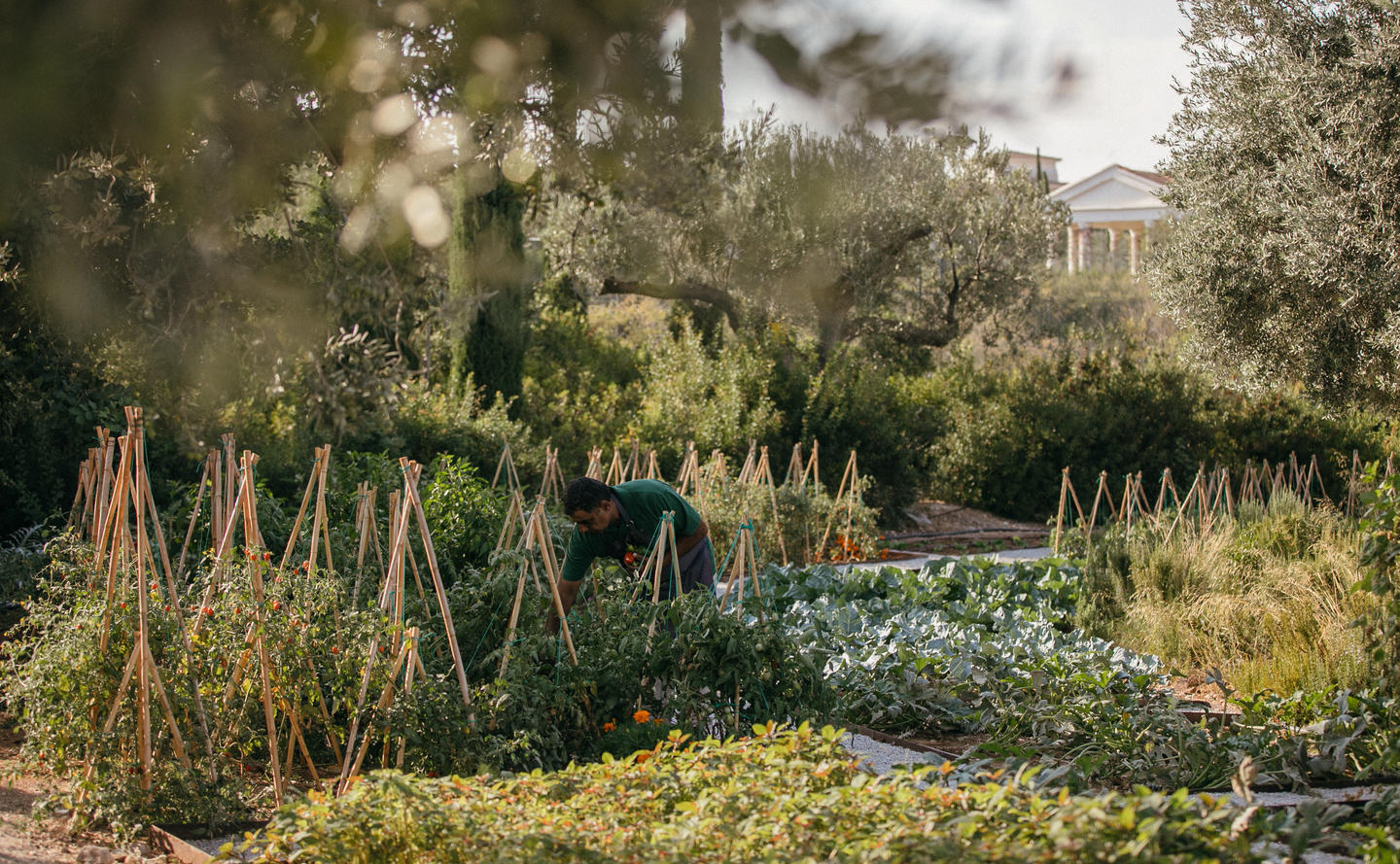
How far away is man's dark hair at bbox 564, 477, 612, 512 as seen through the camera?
4473 mm

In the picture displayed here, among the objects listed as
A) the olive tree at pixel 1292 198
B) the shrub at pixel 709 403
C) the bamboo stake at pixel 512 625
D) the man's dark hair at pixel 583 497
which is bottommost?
the bamboo stake at pixel 512 625

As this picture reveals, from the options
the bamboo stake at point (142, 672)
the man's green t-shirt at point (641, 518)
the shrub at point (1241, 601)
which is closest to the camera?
the bamboo stake at point (142, 672)

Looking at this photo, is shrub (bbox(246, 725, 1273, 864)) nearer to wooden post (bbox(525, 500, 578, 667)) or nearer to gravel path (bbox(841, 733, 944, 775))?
wooden post (bbox(525, 500, 578, 667))

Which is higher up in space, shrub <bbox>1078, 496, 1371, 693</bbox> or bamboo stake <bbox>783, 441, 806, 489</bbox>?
bamboo stake <bbox>783, 441, 806, 489</bbox>

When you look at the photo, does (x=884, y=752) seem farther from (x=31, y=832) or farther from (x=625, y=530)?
(x=31, y=832)

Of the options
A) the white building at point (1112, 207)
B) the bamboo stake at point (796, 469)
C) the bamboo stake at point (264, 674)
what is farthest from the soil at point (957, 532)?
the bamboo stake at point (264, 674)

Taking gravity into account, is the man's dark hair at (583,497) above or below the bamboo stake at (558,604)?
above

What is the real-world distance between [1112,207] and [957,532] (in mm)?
8752

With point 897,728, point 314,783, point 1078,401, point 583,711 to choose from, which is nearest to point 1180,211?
point 1078,401

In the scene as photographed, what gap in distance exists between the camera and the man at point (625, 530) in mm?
4516

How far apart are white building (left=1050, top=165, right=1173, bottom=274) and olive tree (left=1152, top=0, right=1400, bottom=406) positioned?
1.77ft

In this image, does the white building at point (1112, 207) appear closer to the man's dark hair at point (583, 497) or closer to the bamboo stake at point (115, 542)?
the man's dark hair at point (583, 497)

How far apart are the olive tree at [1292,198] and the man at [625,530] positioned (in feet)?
16.6

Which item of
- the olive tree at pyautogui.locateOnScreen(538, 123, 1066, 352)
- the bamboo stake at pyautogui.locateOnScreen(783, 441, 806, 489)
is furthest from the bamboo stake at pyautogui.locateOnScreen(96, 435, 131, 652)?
the olive tree at pyautogui.locateOnScreen(538, 123, 1066, 352)
